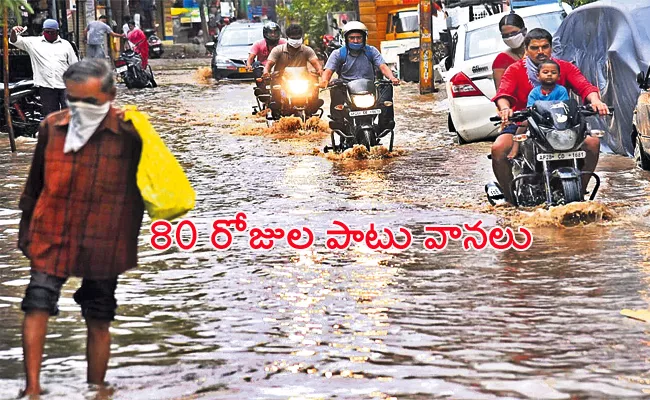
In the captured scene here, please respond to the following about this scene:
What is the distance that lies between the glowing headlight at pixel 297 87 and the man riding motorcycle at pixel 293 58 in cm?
14

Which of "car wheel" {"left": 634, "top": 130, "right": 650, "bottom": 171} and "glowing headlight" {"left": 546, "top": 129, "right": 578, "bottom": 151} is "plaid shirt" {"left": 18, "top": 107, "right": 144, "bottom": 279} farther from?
"car wheel" {"left": 634, "top": 130, "right": 650, "bottom": 171}

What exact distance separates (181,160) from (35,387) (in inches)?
457

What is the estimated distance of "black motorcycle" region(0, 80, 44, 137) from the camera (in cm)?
2180

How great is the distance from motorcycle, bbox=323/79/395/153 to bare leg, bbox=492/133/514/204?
17.5ft

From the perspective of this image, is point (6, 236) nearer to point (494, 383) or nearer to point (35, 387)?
point (35, 387)

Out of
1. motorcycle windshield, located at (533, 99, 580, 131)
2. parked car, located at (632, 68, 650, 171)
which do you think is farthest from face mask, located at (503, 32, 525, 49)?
motorcycle windshield, located at (533, 99, 580, 131)

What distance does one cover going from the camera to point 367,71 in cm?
1759

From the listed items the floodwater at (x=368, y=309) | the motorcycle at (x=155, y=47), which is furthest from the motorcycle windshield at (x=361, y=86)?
the motorcycle at (x=155, y=47)

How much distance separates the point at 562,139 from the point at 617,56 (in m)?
5.63

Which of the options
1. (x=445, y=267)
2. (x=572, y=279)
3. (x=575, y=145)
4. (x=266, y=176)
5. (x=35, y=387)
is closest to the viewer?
(x=35, y=387)

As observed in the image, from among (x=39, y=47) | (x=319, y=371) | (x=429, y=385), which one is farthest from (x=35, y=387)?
(x=39, y=47)

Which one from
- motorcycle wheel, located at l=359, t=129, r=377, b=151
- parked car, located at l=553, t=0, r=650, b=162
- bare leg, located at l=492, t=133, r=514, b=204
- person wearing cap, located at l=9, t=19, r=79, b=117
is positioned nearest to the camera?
bare leg, located at l=492, t=133, r=514, b=204

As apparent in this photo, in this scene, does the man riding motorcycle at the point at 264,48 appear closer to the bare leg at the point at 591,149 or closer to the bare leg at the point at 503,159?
the bare leg at the point at 503,159

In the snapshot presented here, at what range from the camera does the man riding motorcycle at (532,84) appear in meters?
11.5
